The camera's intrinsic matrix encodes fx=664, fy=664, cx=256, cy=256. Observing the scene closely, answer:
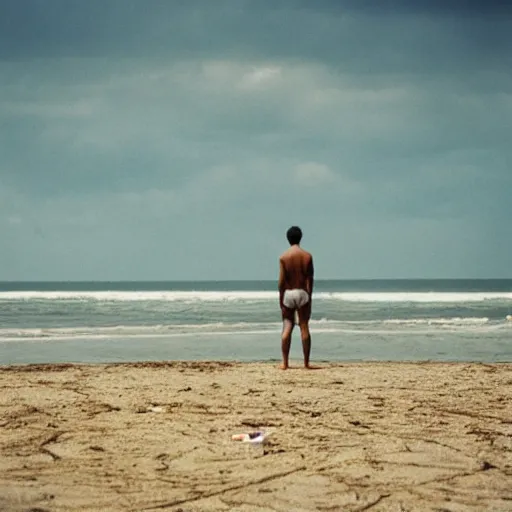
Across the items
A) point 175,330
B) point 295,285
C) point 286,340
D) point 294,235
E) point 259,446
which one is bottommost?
point 175,330

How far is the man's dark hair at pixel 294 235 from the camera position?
936 centimetres

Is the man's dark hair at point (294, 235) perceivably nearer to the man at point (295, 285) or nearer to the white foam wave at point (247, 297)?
the man at point (295, 285)

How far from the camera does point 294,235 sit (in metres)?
9.35

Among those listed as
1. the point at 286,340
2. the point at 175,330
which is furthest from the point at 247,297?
the point at 286,340

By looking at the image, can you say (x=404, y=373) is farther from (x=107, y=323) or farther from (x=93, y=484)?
(x=107, y=323)

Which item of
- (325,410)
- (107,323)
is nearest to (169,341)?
(107,323)

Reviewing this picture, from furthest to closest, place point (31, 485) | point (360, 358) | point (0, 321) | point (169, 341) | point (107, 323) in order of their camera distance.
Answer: point (0, 321) → point (107, 323) → point (169, 341) → point (360, 358) → point (31, 485)

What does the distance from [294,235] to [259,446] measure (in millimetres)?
4808

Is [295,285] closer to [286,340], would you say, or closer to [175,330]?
[286,340]

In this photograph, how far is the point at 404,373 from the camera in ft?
29.2

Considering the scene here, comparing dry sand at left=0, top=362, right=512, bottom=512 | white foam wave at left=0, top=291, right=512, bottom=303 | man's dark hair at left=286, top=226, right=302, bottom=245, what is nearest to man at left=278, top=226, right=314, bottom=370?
man's dark hair at left=286, top=226, right=302, bottom=245

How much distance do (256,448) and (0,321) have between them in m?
Answer: 19.9

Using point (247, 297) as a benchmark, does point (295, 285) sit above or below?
above

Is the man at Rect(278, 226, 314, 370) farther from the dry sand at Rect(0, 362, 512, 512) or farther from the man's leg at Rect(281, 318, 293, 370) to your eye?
the dry sand at Rect(0, 362, 512, 512)
